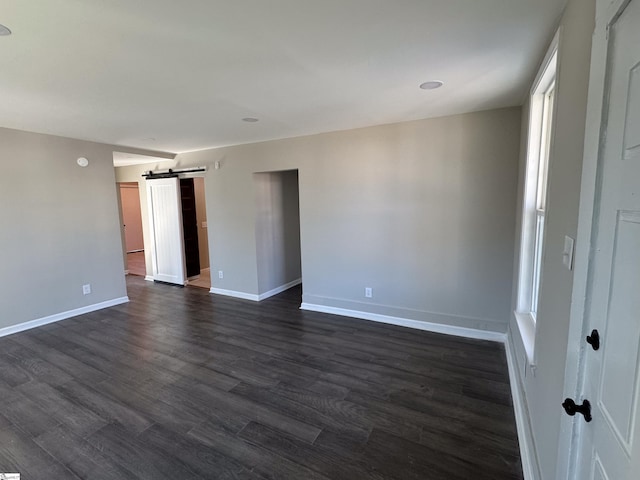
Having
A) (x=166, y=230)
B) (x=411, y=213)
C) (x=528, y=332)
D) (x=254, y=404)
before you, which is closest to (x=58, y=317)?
(x=166, y=230)

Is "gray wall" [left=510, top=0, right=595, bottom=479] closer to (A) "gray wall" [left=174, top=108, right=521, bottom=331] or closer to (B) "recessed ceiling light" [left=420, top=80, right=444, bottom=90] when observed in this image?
(B) "recessed ceiling light" [left=420, top=80, right=444, bottom=90]

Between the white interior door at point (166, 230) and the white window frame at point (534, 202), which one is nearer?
the white window frame at point (534, 202)

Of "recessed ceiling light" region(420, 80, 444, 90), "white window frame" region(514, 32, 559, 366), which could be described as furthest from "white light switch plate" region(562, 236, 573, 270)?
"recessed ceiling light" region(420, 80, 444, 90)

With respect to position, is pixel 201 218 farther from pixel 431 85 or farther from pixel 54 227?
pixel 431 85

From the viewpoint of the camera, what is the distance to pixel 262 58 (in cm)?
191

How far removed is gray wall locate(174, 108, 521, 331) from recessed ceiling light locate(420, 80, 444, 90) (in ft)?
3.12

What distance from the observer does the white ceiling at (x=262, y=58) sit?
1.44 metres

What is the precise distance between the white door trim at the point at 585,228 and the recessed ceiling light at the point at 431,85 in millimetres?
→ 1465

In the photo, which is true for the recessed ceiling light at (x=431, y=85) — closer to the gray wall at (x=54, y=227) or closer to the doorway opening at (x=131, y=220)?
the gray wall at (x=54, y=227)

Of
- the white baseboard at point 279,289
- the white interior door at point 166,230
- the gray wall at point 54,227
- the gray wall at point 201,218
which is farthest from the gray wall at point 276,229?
the gray wall at point 54,227

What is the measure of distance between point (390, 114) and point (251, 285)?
3248 mm

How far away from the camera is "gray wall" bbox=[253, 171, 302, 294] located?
16.0ft

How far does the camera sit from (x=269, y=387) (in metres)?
2.56

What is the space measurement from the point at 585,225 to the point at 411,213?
2599mm
